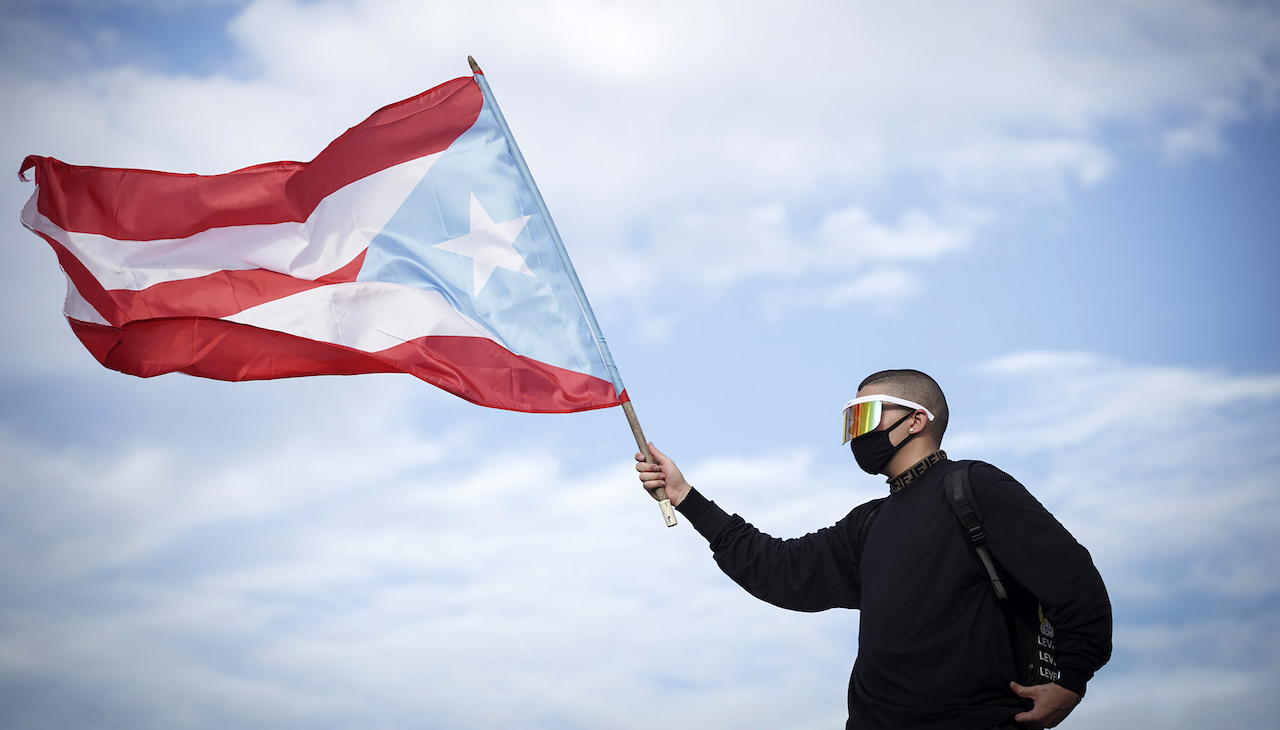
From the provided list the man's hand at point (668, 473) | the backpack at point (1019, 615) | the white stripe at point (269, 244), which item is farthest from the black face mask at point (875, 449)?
the white stripe at point (269, 244)

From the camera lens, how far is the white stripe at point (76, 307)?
9766 millimetres

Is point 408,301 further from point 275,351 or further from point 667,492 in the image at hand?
point 667,492

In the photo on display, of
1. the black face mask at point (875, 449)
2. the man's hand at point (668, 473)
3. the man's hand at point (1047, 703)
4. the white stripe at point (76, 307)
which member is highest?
the white stripe at point (76, 307)

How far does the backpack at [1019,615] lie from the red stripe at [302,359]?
3.71 metres

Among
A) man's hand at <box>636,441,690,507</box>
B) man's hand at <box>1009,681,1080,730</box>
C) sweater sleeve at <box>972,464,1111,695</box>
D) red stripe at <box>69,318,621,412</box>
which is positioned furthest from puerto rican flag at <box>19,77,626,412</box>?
man's hand at <box>1009,681,1080,730</box>

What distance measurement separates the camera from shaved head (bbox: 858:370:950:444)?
707 centimetres

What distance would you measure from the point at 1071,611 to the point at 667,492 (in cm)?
321

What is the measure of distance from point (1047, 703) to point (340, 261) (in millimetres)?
7120

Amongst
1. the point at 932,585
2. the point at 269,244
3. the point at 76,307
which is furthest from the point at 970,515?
the point at 76,307

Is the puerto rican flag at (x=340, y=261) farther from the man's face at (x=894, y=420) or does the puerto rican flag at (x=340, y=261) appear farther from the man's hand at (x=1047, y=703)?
the man's hand at (x=1047, y=703)

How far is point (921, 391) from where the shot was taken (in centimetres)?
709

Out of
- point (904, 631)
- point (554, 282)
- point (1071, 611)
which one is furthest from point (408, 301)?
point (1071, 611)

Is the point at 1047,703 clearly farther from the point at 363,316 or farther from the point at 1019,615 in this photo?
the point at 363,316

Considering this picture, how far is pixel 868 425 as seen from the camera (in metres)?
7.10
